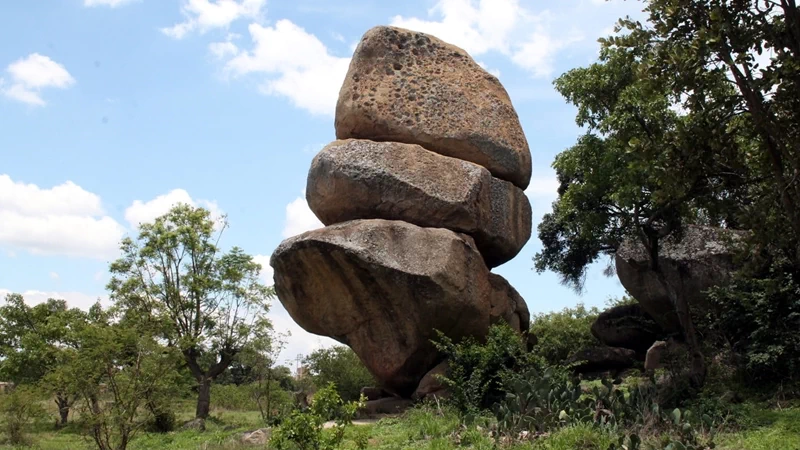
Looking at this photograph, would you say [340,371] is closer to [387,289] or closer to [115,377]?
[387,289]

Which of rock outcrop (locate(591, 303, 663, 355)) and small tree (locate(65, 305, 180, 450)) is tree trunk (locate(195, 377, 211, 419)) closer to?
small tree (locate(65, 305, 180, 450))

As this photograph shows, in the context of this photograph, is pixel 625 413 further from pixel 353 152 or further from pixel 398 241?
pixel 353 152

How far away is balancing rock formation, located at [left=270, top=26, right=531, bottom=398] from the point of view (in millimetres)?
13930

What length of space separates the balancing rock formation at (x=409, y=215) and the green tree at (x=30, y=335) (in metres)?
10.8

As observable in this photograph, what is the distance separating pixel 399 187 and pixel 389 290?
188 centimetres

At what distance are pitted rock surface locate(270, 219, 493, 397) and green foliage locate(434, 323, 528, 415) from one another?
52 centimetres

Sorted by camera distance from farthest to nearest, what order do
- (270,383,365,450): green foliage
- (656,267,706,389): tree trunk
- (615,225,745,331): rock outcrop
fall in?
(615,225,745,331): rock outcrop, (656,267,706,389): tree trunk, (270,383,365,450): green foliage

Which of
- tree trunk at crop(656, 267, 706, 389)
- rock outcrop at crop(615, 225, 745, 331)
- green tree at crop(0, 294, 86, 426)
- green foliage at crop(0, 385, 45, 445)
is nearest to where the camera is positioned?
tree trunk at crop(656, 267, 706, 389)

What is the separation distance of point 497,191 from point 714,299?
16.7ft

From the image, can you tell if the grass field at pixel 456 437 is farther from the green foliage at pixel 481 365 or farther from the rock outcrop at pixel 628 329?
the rock outcrop at pixel 628 329

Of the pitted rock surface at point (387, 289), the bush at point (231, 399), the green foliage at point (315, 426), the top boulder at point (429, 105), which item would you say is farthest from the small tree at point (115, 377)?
the bush at point (231, 399)

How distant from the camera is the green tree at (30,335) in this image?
78.8 ft

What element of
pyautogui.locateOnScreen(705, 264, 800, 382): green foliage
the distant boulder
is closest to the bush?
the distant boulder

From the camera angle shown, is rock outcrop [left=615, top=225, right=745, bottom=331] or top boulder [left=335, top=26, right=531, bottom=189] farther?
Result: rock outcrop [left=615, top=225, right=745, bottom=331]
